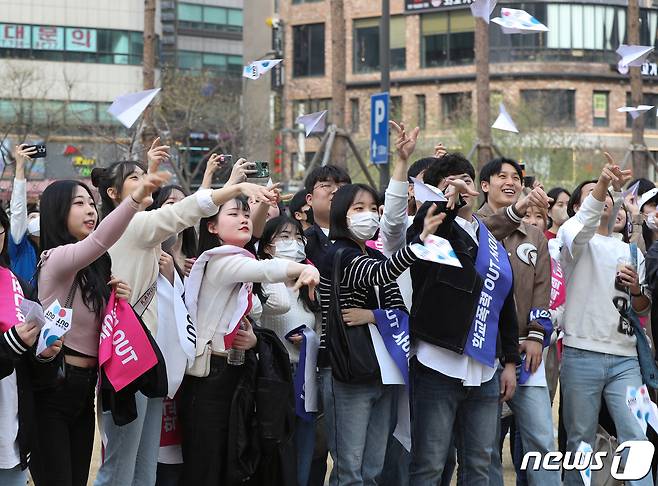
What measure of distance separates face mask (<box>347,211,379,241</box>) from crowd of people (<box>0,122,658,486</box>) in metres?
0.01

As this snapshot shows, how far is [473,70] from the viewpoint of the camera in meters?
52.6

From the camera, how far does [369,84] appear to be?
5503cm

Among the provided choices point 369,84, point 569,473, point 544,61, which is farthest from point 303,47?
point 569,473

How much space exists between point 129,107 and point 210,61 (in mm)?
52695

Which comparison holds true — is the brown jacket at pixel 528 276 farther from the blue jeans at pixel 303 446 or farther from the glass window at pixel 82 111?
the glass window at pixel 82 111

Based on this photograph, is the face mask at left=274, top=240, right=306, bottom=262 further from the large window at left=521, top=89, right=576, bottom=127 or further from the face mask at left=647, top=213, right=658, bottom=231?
the large window at left=521, top=89, right=576, bottom=127

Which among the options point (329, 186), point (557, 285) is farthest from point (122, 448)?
point (557, 285)

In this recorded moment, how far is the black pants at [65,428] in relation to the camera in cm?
549

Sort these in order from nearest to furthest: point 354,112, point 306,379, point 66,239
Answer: point 66,239, point 306,379, point 354,112

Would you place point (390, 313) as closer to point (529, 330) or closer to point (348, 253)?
point (348, 253)

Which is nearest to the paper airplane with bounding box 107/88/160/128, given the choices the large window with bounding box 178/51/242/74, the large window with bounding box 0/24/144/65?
the large window with bounding box 0/24/144/65

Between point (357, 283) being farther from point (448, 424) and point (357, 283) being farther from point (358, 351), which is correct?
point (448, 424)

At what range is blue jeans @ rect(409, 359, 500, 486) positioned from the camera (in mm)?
6227

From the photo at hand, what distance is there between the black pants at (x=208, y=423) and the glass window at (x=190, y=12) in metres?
54.1
